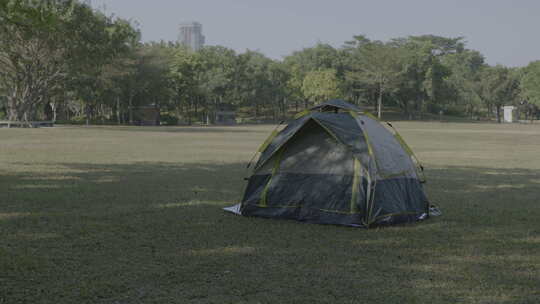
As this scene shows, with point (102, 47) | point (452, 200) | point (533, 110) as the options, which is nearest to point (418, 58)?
point (533, 110)

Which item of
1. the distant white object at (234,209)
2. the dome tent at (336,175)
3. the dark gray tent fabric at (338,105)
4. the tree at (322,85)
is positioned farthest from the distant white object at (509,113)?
the distant white object at (234,209)

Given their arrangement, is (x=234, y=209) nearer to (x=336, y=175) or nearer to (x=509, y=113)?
(x=336, y=175)

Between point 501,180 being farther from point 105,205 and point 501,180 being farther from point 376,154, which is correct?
point 105,205

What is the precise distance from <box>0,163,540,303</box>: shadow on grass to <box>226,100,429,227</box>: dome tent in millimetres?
356

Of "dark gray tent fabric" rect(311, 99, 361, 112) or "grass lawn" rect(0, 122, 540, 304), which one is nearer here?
"grass lawn" rect(0, 122, 540, 304)

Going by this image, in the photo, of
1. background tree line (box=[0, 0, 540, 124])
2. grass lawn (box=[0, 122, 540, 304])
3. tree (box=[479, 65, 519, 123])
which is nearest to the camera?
grass lawn (box=[0, 122, 540, 304])

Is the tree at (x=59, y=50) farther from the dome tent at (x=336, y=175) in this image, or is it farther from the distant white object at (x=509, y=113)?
the distant white object at (x=509, y=113)

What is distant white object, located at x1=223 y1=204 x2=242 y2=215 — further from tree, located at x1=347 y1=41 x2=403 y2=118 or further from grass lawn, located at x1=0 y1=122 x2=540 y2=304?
tree, located at x1=347 y1=41 x2=403 y2=118

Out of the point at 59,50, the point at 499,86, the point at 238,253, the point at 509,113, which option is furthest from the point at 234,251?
the point at 499,86

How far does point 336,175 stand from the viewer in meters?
9.41

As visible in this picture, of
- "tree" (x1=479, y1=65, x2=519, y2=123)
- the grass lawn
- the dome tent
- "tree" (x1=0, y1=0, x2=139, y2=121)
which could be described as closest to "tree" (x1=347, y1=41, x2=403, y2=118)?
"tree" (x1=479, y1=65, x2=519, y2=123)

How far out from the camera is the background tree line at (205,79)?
147ft

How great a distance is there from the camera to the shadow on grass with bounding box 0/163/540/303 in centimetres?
575

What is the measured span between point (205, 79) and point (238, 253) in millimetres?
72989
